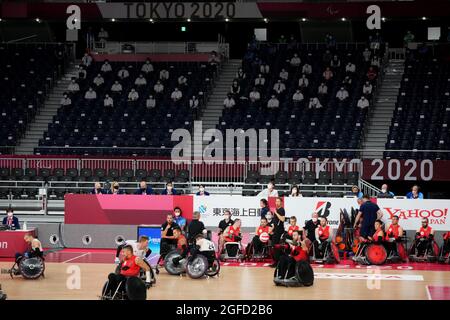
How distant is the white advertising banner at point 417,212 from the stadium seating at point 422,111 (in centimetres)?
673

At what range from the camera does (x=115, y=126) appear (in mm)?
35000

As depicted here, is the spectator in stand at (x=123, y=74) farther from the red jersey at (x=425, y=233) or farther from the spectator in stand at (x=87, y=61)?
the red jersey at (x=425, y=233)

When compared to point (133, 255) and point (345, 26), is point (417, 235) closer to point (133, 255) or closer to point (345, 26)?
point (133, 255)

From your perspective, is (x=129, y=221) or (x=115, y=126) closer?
(x=129, y=221)

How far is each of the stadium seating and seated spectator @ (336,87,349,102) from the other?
2168mm

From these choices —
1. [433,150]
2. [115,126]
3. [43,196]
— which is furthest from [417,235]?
[115,126]

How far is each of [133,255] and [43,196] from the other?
11662mm

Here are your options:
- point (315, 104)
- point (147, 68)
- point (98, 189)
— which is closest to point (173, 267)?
point (98, 189)

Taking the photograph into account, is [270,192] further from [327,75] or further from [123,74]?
[123,74]

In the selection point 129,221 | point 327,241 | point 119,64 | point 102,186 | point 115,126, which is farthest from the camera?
point 119,64

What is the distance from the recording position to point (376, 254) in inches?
891

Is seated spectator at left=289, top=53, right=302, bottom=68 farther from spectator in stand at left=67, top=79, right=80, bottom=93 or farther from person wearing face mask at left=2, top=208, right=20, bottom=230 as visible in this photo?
person wearing face mask at left=2, top=208, right=20, bottom=230

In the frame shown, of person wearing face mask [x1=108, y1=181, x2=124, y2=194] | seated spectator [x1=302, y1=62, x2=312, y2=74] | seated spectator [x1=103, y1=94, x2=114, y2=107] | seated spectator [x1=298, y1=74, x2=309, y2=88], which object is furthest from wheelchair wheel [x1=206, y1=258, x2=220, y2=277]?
seated spectator [x1=302, y1=62, x2=312, y2=74]
